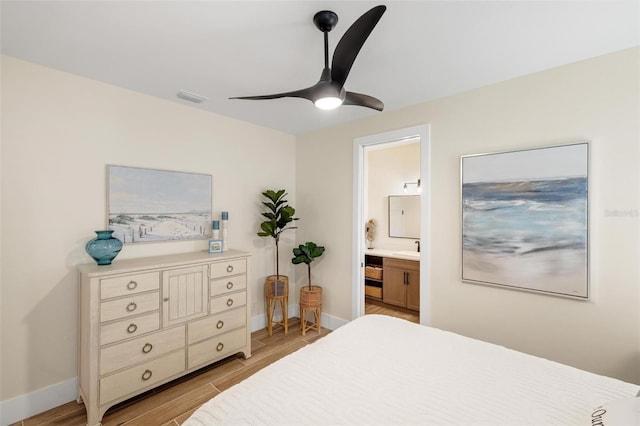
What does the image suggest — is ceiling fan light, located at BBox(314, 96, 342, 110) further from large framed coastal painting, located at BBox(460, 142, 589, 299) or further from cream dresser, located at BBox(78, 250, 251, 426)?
cream dresser, located at BBox(78, 250, 251, 426)

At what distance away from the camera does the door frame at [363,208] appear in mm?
2732

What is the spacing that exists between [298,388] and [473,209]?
6.62ft

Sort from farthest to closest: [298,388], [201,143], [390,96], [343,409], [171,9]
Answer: [201,143] → [390,96] → [171,9] → [298,388] → [343,409]

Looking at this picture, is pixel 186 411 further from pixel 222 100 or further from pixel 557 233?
pixel 557 233

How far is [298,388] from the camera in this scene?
1268 mm

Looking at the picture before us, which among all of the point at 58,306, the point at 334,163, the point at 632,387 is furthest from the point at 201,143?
the point at 632,387

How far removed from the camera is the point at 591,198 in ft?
6.43

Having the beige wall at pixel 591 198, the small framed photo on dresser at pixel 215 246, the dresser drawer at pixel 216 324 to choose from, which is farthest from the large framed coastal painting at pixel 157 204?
the beige wall at pixel 591 198

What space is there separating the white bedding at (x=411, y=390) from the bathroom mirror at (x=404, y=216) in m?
3.03

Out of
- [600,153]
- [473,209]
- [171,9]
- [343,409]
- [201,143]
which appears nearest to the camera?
[343,409]

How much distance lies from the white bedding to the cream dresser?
1329 mm

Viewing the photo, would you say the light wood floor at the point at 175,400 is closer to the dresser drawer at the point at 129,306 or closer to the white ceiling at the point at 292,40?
the dresser drawer at the point at 129,306

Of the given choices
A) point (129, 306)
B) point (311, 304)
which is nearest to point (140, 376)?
point (129, 306)

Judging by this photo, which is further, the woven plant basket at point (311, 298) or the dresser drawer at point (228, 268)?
the woven plant basket at point (311, 298)
